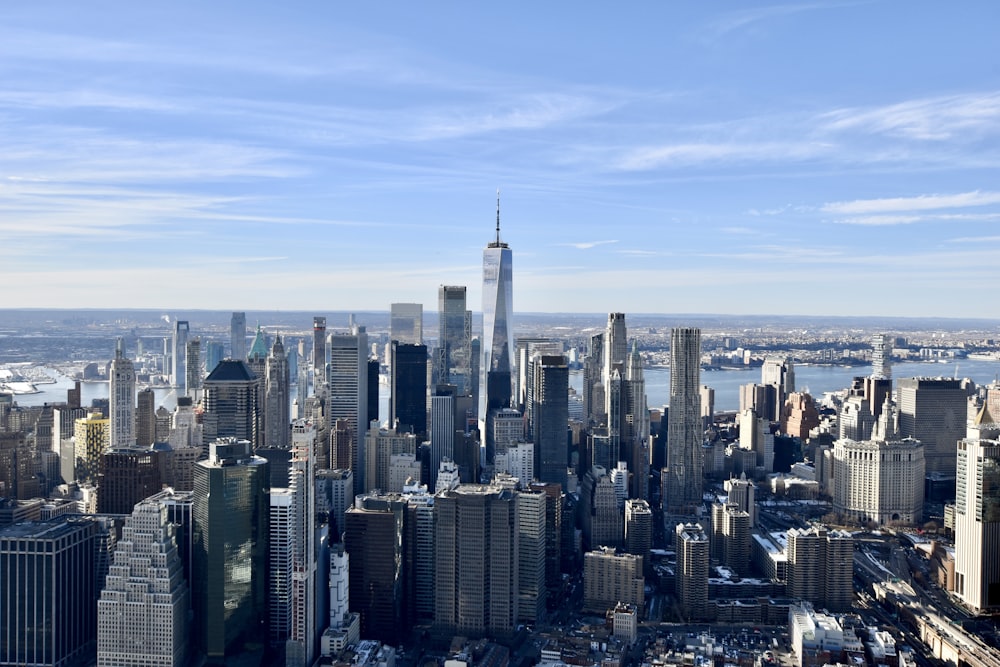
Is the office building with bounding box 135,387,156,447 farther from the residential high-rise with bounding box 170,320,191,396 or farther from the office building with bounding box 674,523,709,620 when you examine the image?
the office building with bounding box 674,523,709,620

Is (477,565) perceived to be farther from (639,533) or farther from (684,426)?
(684,426)

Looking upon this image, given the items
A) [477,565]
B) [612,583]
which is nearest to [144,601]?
[477,565]

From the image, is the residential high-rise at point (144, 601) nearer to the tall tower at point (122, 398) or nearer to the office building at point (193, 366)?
the tall tower at point (122, 398)

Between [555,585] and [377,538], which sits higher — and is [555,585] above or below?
below

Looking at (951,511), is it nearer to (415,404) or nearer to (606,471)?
(606,471)

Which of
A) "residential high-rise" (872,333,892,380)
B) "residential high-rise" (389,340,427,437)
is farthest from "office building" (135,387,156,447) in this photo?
"residential high-rise" (872,333,892,380)

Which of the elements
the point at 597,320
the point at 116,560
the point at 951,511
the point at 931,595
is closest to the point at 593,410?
the point at 597,320
